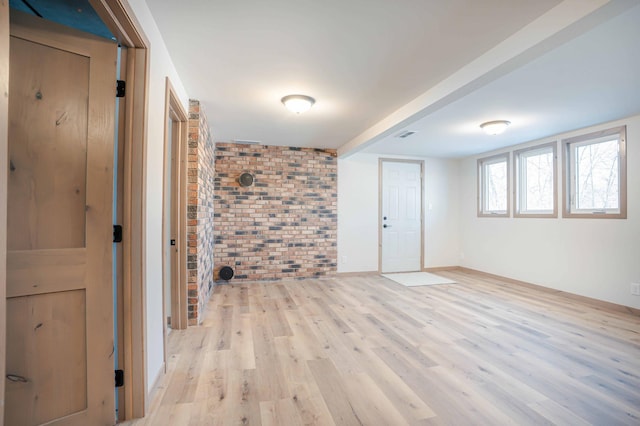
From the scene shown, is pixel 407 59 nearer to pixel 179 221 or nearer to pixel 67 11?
pixel 67 11

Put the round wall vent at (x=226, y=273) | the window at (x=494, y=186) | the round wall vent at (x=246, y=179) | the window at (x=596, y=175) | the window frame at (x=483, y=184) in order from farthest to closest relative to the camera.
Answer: the window at (x=494, y=186)
the window frame at (x=483, y=184)
the round wall vent at (x=246, y=179)
the round wall vent at (x=226, y=273)
the window at (x=596, y=175)

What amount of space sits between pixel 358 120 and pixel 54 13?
2.88 metres

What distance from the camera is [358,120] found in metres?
3.73

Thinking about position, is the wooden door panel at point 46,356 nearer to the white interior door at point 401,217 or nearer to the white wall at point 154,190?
the white wall at point 154,190

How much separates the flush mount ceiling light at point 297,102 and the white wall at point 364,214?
2595 millimetres

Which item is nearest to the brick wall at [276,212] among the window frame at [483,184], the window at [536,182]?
the window frame at [483,184]

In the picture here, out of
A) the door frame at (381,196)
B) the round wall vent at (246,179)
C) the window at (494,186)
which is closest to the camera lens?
the round wall vent at (246,179)

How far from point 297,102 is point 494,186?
14.4ft

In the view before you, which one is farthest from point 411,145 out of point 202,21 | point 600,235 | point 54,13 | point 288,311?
point 54,13

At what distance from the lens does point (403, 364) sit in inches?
89.0

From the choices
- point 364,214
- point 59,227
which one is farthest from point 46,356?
point 364,214

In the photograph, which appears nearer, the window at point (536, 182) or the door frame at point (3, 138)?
the door frame at point (3, 138)

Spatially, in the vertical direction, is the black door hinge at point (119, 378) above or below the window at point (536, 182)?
below

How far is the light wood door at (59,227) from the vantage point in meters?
1.31
